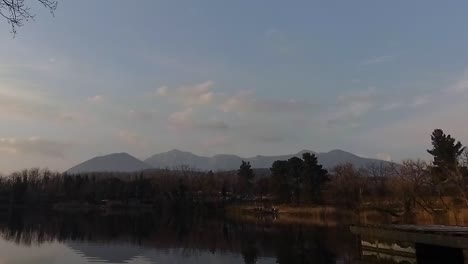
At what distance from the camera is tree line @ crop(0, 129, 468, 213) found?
43.4m

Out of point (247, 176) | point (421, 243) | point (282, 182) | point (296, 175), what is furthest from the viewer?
point (247, 176)

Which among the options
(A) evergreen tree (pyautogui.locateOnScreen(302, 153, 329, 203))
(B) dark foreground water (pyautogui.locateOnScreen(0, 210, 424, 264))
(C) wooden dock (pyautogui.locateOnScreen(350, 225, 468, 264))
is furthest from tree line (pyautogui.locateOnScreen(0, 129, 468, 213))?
(C) wooden dock (pyautogui.locateOnScreen(350, 225, 468, 264))

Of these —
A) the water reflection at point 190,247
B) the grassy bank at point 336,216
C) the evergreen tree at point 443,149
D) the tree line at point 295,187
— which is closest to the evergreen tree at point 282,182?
the tree line at point 295,187

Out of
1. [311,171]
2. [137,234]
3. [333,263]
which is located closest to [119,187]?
[311,171]

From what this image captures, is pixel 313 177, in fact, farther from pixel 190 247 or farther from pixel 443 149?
pixel 190 247

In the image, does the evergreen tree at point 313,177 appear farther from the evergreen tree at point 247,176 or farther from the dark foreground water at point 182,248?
the dark foreground water at point 182,248

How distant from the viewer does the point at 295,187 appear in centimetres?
7519

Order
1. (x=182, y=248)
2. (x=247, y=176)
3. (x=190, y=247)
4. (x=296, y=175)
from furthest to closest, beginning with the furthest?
(x=247, y=176)
(x=296, y=175)
(x=190, y=247)
(x=182, y=248)

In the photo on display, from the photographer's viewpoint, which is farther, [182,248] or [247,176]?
[247,176]

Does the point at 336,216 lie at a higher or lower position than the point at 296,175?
lower

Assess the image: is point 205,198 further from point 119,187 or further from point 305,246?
point 305,246

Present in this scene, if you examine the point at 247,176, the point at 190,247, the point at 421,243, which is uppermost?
the point at 247,176

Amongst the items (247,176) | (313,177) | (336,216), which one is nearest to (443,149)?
(336,216)

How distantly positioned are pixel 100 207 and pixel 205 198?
22.9 m
